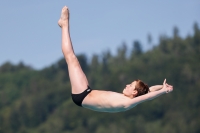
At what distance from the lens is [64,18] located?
1672cm

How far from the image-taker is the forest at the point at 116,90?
128 meters

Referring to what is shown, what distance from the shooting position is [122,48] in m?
188

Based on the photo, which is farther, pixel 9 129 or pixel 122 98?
pixel 9 129

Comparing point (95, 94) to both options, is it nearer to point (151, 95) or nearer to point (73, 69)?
point (73, 69)

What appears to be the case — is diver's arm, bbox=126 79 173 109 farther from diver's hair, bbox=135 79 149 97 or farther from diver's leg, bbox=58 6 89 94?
diver's leg, bbox=58 6 89 94

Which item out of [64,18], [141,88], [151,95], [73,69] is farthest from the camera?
[64,18]

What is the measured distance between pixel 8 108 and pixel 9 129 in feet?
59.2

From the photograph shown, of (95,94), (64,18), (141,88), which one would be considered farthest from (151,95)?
(64,18)

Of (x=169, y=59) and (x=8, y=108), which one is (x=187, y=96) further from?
(x=8, y=108)

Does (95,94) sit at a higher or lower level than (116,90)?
higher

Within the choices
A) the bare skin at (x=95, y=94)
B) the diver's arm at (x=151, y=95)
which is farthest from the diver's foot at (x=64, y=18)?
the diver's arm at (x=151, y=95)

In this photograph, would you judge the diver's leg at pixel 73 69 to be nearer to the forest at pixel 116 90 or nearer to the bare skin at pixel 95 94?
the bare skin at pixel 95 94

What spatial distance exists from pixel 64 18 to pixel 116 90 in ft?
421

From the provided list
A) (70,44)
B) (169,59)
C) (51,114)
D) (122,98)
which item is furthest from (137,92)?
(169,59)
